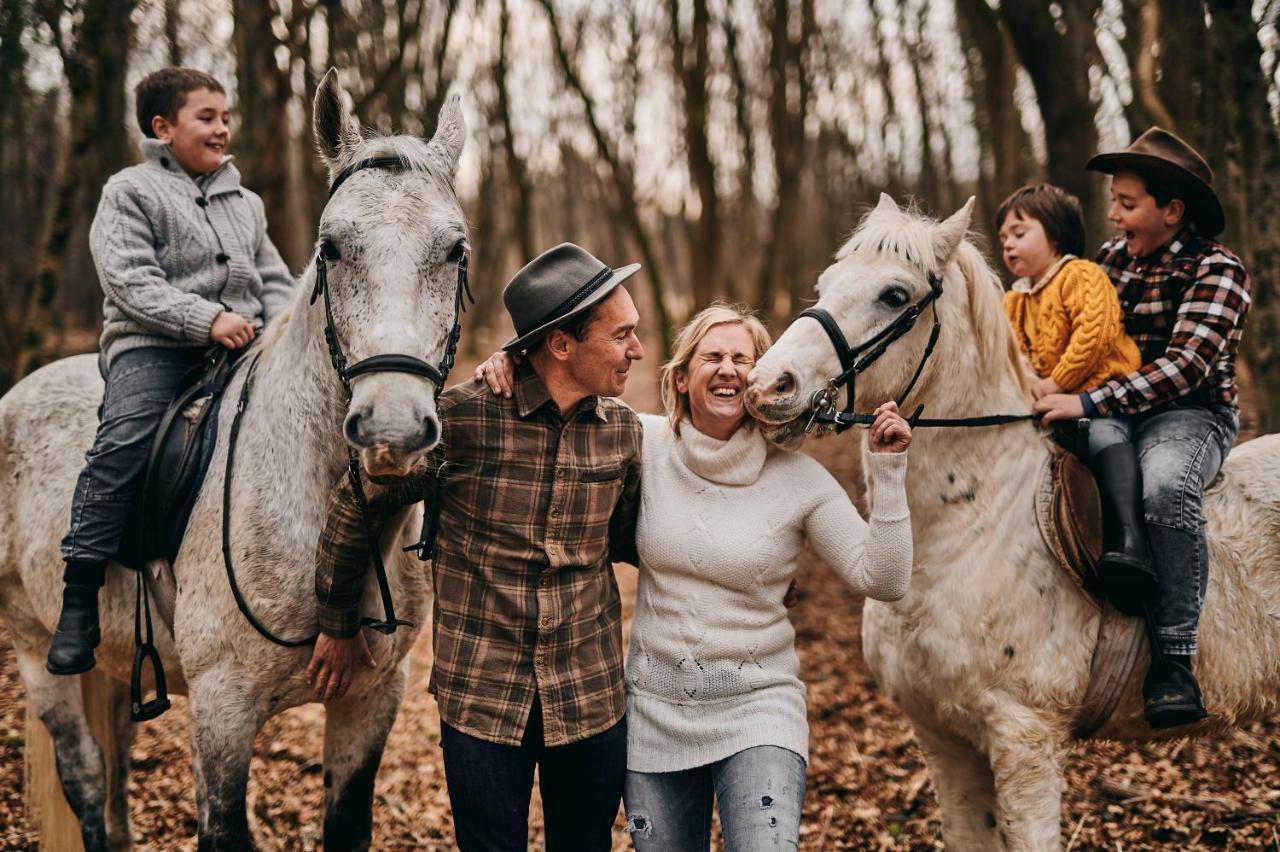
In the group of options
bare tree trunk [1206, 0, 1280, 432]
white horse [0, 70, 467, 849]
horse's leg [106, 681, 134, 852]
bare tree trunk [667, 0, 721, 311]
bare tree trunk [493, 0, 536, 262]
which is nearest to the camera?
white horse [0, 70, 467, 849]

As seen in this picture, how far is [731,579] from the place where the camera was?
2.62m

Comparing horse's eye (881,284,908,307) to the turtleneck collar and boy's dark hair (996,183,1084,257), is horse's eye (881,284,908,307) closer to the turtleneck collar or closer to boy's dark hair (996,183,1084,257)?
the turtleneck collar

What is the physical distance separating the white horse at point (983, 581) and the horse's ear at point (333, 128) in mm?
1459

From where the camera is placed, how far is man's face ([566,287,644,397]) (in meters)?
2.55

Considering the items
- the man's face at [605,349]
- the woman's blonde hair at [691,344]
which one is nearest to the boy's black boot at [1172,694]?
the woman's blonde hair at [691,344]

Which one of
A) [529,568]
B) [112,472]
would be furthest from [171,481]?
[529,568]

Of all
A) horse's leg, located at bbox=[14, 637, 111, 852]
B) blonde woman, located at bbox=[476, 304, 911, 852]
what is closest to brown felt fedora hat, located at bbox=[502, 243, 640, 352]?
blonde woman, located at bbox=[476, 304, 911, 852]

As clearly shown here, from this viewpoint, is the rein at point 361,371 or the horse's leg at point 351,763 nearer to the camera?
the rein at point 361,371

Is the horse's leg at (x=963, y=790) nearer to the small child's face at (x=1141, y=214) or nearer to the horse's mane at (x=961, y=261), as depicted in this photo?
the horse's mane at (x=961, y=261)

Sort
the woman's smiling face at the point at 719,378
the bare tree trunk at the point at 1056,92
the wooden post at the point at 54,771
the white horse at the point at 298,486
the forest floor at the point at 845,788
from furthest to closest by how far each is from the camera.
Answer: the bare tree trunk at the point at 1056,92 < the forest floor at the point at 845,788 < the wooden post at the point at 54,771 < the woman's smiling face at the point at 719,378 < the white horse at the point at 298,486

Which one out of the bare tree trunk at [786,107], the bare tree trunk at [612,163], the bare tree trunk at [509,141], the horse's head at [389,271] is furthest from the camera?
the bare tree trunk at [509,141]

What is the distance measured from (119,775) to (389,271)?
334cm

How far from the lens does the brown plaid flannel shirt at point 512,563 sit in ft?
7.98

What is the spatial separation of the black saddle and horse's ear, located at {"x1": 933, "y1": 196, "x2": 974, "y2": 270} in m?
2.51
